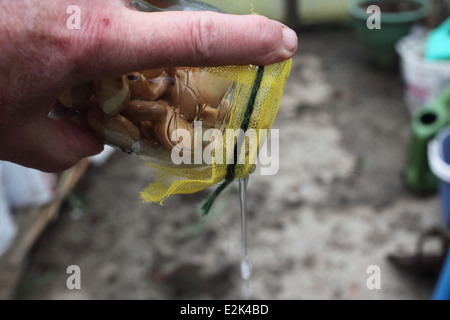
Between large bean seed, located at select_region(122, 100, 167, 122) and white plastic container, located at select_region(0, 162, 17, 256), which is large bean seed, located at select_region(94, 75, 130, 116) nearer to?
large bean seed, located at select_region(122, 100, 167, 122)

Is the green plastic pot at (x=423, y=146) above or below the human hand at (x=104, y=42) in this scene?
below

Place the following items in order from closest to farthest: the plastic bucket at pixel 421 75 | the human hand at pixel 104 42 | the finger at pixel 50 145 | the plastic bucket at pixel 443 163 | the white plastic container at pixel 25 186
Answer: the human hand at pixel 104 42
the finger at pixel 50 145
the plastic bucket at pixel 443 163
the white plastic container at pixel 25 186
the plastic bucket at pixel 421 75

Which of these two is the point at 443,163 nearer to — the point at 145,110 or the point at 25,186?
the point at 145,110

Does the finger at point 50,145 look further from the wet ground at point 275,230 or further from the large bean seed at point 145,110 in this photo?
the wet ground at point 275,230

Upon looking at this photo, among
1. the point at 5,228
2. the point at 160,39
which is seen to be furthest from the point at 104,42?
the point at 5,228

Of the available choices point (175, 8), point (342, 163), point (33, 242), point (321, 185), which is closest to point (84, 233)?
point (33, 242)

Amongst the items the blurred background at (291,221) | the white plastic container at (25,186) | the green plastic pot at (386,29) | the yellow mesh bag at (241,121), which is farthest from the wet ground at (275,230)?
the yellow mesh bag at (241,121)

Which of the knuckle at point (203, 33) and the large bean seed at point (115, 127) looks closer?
the knuckle at point (203, 33)

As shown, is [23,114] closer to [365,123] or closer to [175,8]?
[175,8]
